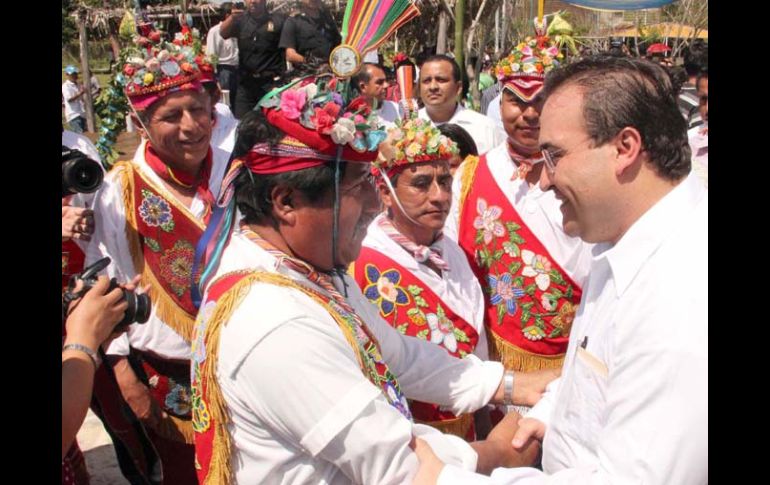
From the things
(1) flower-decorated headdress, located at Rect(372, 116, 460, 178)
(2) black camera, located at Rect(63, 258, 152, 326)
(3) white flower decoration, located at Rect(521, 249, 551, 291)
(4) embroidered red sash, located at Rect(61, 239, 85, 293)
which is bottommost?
(3) white flower decoration, located at Rect(521, 249, 551, 291)

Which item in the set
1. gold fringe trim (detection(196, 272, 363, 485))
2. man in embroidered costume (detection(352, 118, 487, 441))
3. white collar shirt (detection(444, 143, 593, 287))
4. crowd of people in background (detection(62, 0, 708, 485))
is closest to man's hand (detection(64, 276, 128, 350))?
crowd of people in background (detection(62, 0, 708, 485))

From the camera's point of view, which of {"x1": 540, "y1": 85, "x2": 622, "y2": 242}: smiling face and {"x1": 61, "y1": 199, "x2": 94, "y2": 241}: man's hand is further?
{"x1": 61, "y1": 199, "x2": 94, "y2": 241}: man's hand

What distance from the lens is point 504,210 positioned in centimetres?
383

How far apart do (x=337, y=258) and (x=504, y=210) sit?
6.62ft

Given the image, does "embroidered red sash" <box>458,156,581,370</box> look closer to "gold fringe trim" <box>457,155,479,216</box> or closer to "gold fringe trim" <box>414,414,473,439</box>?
"gold fringe trim" <box>457,155,479,216</box>

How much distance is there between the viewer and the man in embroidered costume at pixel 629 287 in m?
1.57

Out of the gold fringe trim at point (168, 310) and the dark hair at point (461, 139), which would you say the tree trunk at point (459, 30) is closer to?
the dark hair at point (461, 139)

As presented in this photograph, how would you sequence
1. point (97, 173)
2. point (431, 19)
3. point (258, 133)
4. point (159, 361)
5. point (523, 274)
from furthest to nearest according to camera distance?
1. point (431, 19)
2. point (523, 274)
3. point (159, 361)
4. point (97, 173)
5. point (258, 133)

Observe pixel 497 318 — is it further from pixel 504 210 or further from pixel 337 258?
pixel 337 258

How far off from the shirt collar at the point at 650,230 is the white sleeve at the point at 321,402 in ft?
2.22

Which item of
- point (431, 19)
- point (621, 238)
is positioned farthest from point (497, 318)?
point (431, 19)

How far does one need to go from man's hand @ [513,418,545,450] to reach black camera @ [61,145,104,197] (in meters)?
1.80

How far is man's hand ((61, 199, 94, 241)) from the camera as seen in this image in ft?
10.1

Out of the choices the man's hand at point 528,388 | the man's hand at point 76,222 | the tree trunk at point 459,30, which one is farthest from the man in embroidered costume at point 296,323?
the tree trunk at point 459,30
